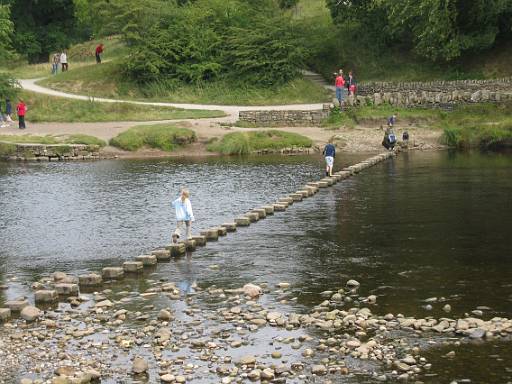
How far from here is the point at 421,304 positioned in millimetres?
24328

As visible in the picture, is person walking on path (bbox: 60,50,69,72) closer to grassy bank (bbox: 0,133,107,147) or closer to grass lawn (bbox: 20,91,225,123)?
grass lawn (bbox: 20,91,225,123)

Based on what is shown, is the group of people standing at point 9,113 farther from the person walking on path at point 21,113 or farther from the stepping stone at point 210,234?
the stepping stone at point 210,234

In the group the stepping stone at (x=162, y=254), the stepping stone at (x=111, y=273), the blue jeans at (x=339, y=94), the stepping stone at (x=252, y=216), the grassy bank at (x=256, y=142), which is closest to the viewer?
the stepping stone at (x=111, y=273)

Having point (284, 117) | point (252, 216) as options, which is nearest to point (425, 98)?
point (284, 117)

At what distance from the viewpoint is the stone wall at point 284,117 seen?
205 feet

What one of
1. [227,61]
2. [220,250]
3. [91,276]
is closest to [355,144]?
[227,61]

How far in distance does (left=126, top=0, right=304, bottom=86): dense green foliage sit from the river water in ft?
57.9

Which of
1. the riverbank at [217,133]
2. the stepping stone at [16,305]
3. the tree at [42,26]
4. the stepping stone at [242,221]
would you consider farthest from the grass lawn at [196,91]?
the stepping stone at [16,305]

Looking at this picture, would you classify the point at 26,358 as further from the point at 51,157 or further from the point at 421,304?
the point at 51,157

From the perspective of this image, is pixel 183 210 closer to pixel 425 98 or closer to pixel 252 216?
pixel 252 216

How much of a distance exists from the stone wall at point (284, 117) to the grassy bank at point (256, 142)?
2836 mm

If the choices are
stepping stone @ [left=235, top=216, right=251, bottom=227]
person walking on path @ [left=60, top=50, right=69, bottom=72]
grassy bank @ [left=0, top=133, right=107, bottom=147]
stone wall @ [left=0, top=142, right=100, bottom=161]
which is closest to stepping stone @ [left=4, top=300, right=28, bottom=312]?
stepping stone @ [left=235, top=216, right=251, bottom=227]

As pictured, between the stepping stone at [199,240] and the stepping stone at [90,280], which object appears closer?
the stepping stone at [90,280]

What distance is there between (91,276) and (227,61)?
46.4 meters
